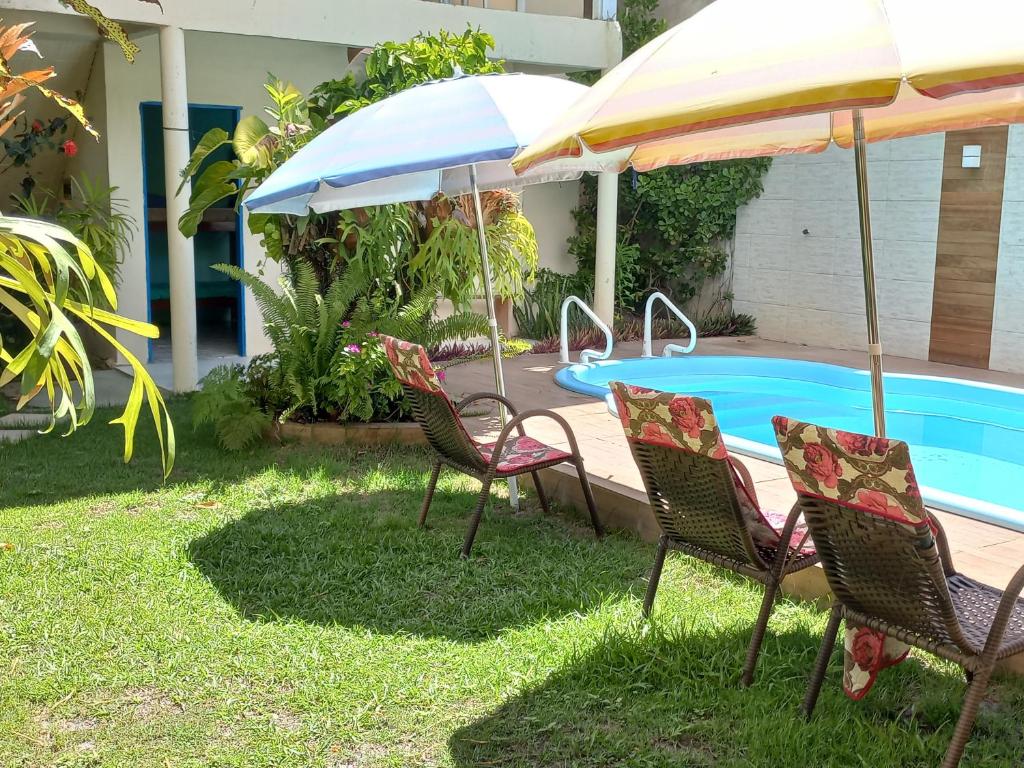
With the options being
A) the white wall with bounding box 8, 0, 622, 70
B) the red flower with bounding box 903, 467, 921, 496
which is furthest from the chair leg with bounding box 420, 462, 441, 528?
the white wall with bounding box 8, 0, 622, 70

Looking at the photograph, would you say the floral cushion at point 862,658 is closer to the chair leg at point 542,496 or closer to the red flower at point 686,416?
the red flower at point 686,416

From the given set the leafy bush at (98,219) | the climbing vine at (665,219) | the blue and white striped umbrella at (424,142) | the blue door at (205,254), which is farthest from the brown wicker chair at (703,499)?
the climbing vine at (665,219)

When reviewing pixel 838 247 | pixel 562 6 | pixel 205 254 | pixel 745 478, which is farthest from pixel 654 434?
pixel 205 254

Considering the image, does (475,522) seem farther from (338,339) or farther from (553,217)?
(553,217)

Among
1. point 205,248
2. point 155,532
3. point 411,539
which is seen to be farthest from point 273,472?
point 205,248

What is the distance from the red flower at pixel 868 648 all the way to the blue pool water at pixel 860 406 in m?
2.88

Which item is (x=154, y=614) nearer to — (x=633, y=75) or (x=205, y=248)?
(x=633, y=75)

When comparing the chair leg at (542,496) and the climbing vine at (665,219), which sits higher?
the climbing vine at (665,219)

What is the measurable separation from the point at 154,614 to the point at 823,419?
6.94m

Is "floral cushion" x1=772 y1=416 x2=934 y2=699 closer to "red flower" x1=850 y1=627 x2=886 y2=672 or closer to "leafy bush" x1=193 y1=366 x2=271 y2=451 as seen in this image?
"red flower" x1=850 y1=627 x2=886 y2=672

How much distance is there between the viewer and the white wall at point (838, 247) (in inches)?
A: 448

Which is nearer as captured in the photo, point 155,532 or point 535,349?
point 155,532

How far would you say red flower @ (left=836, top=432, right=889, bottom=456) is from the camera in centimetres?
289

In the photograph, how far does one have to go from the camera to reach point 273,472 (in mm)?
6461
